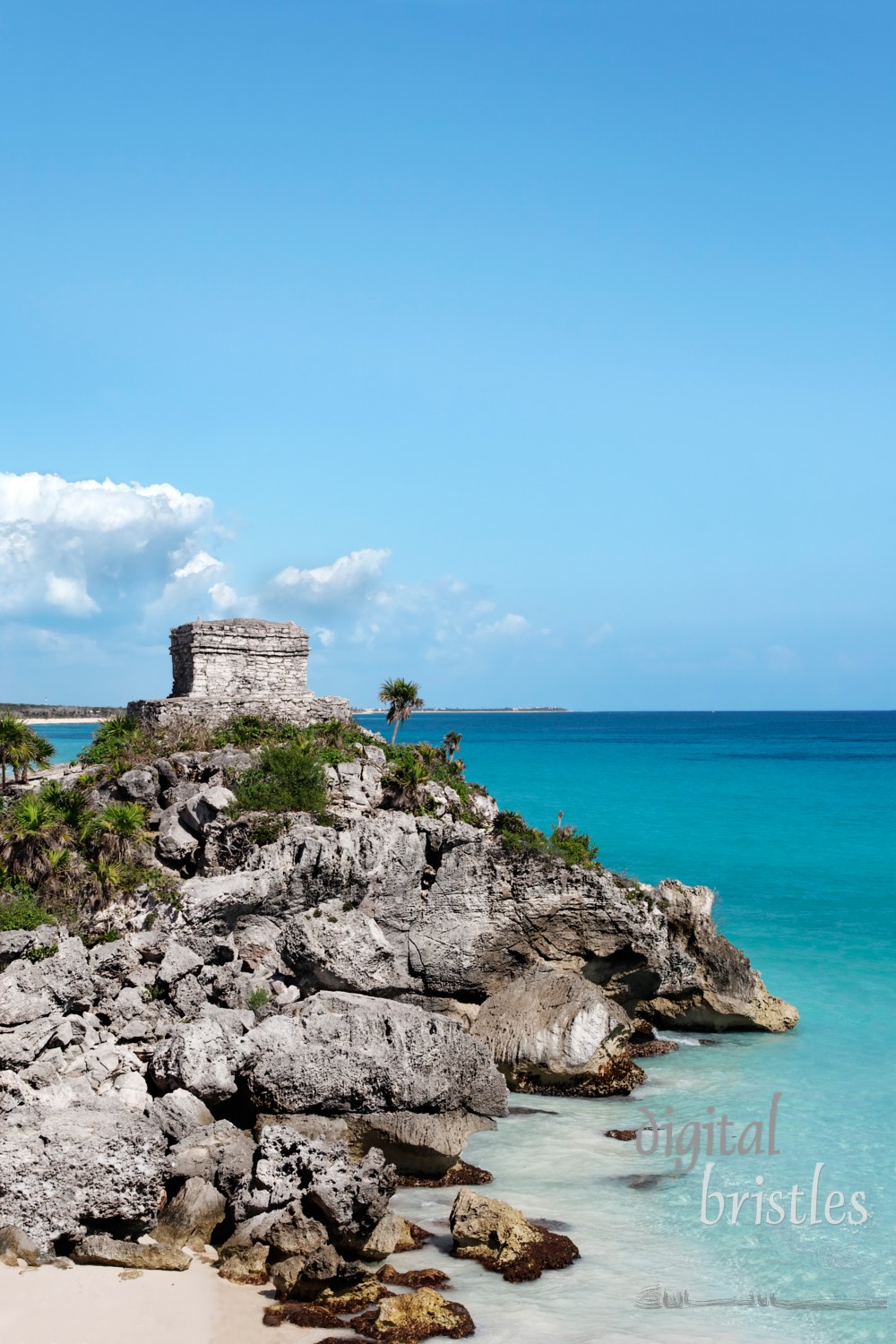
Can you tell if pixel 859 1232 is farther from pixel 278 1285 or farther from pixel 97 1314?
pixel 97 1314

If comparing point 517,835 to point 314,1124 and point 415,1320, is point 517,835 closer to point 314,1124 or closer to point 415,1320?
point 314,1124

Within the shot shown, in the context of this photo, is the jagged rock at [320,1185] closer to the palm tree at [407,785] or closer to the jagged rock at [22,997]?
the jagged rock at [22,997]

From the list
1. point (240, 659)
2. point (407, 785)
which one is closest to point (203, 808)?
point (407, 785)

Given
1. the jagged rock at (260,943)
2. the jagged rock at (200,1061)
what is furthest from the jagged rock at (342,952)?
the jagged rock at (200,1061)

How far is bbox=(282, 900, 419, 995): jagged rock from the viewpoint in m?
18.3

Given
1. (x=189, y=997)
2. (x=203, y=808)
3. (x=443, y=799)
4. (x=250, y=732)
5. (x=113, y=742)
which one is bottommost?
(x=189, y=997)

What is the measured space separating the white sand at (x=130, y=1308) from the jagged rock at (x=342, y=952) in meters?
7.03

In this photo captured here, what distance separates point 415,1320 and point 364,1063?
4.41m

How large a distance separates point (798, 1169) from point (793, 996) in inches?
359

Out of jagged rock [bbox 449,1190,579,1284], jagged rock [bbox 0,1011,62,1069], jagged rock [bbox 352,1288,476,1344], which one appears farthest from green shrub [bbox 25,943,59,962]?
jagged rock [bbox 352,1288,476,1344]

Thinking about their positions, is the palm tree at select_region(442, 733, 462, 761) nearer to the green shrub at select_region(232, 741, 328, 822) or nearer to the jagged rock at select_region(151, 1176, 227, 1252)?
the green shrub at select_region(232, 741, 328, 822)

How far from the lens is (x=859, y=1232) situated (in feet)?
42.5

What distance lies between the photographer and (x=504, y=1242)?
11.8 metres

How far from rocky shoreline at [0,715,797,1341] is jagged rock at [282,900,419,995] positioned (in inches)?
1.8
